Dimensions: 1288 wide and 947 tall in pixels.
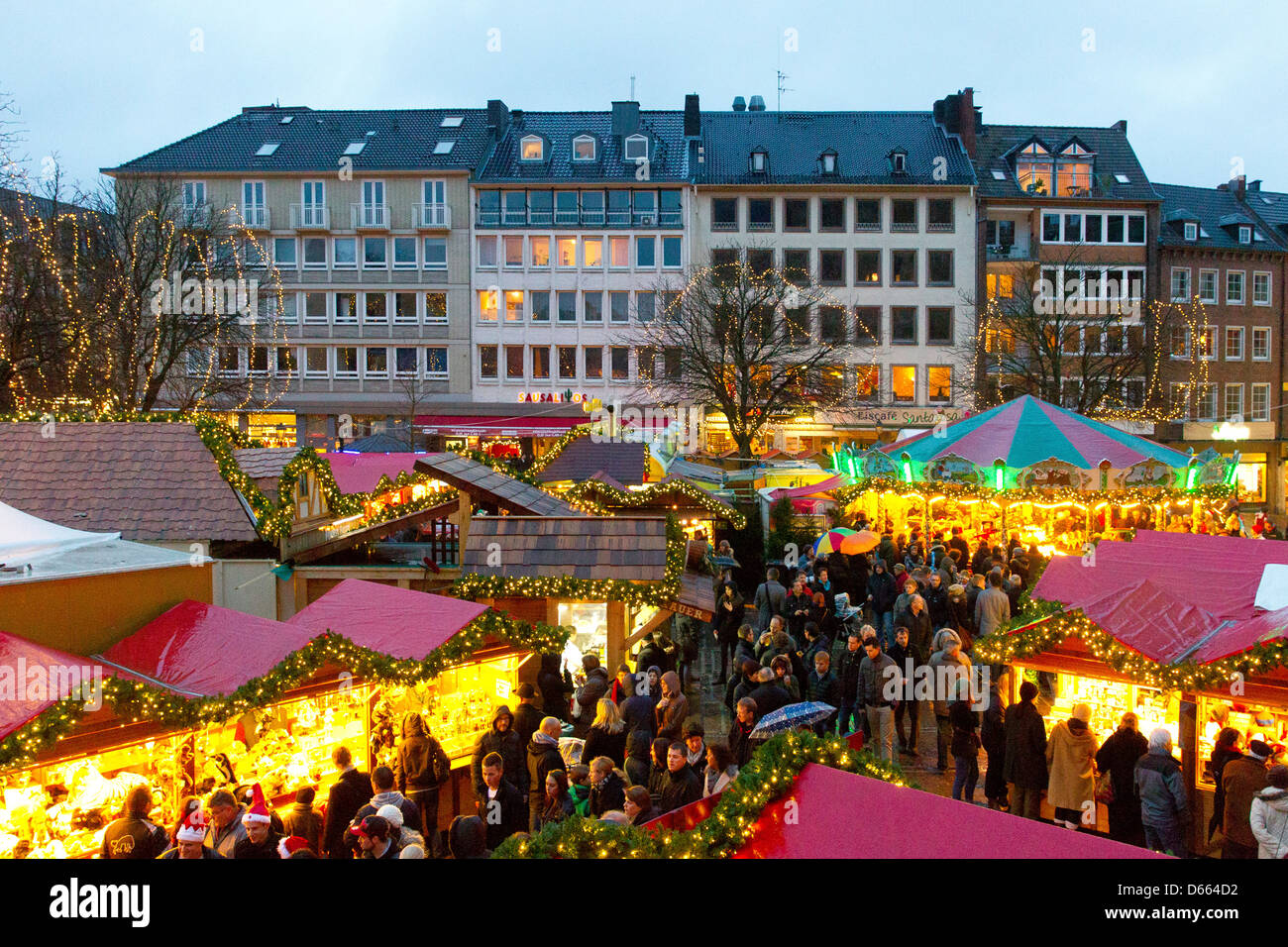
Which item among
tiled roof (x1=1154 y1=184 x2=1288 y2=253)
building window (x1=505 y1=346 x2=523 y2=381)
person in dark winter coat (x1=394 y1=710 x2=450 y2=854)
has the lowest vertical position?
person in dark winter coat (x1=394 y1=710 x2=450 y2=854)

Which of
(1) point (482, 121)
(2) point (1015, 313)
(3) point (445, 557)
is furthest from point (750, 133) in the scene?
(3) point (445, 557)

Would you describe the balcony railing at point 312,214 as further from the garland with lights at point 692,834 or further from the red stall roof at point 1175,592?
the garland with lights at point 692,834

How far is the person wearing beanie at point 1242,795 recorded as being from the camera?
6.17 metres

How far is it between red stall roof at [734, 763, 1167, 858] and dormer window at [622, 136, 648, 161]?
3807 cm

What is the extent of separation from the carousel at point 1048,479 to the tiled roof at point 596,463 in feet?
14.7

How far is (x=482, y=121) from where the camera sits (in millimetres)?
41469

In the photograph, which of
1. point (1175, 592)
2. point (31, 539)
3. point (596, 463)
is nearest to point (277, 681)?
point (31, 539)

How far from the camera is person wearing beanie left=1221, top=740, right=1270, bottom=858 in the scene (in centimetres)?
617

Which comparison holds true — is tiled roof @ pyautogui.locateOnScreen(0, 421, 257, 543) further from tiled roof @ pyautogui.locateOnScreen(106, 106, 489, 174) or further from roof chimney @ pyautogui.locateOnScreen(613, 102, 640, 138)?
roof chimney @ pyautogui.locateOnScreen(613, 102, 640, 138)

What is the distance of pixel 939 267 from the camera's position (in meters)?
39.5

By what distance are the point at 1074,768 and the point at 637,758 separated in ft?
10.3

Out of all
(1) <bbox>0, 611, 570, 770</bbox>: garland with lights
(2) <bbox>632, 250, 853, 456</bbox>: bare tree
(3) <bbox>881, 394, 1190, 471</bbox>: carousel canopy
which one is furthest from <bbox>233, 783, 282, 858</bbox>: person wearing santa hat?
(2) <bbox>632, 250, 853, 456</bbox>: bare tree

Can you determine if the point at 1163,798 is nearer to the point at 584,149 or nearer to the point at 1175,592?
the point at 1175,592
